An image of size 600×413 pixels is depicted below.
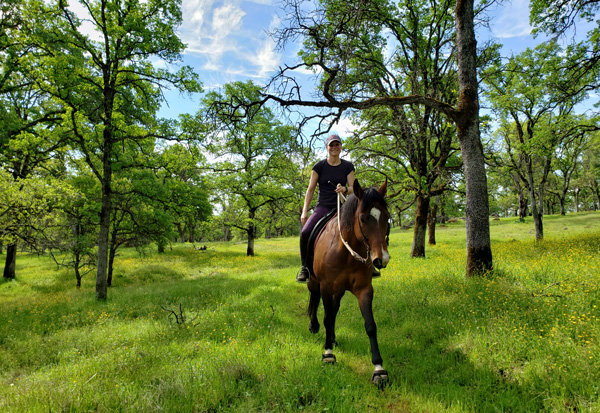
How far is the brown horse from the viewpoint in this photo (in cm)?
322

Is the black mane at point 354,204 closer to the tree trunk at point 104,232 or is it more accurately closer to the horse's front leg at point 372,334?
the horse's front leg at point 372,334

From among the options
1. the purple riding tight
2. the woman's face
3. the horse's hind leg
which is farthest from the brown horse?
the woman's face

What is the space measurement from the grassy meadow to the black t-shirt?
267 centimetres

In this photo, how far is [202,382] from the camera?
11.1ft

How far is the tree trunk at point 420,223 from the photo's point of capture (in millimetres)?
13680

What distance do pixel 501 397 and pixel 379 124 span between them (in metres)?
12.0

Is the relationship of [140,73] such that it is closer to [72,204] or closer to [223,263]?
[72,204]

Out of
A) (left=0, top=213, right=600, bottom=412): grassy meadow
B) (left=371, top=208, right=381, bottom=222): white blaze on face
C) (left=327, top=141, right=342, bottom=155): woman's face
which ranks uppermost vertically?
(left=327, top=141, right=342, bottom=155): woman's face

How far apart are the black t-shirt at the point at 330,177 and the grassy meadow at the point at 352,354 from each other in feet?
8.77

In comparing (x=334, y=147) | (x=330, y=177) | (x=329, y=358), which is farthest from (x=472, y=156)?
(x=329, y=358)

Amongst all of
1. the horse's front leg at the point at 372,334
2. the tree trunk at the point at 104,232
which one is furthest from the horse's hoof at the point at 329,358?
the tree trunk at the point at 104,232

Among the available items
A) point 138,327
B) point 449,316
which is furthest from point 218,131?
point 449,316

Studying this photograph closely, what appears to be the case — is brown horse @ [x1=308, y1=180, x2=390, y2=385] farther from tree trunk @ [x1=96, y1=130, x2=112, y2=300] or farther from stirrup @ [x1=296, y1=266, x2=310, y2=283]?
tree trunk @ [x1=96, y1=130, x2=112, y2=300]

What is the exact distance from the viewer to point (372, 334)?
11.3 feet
